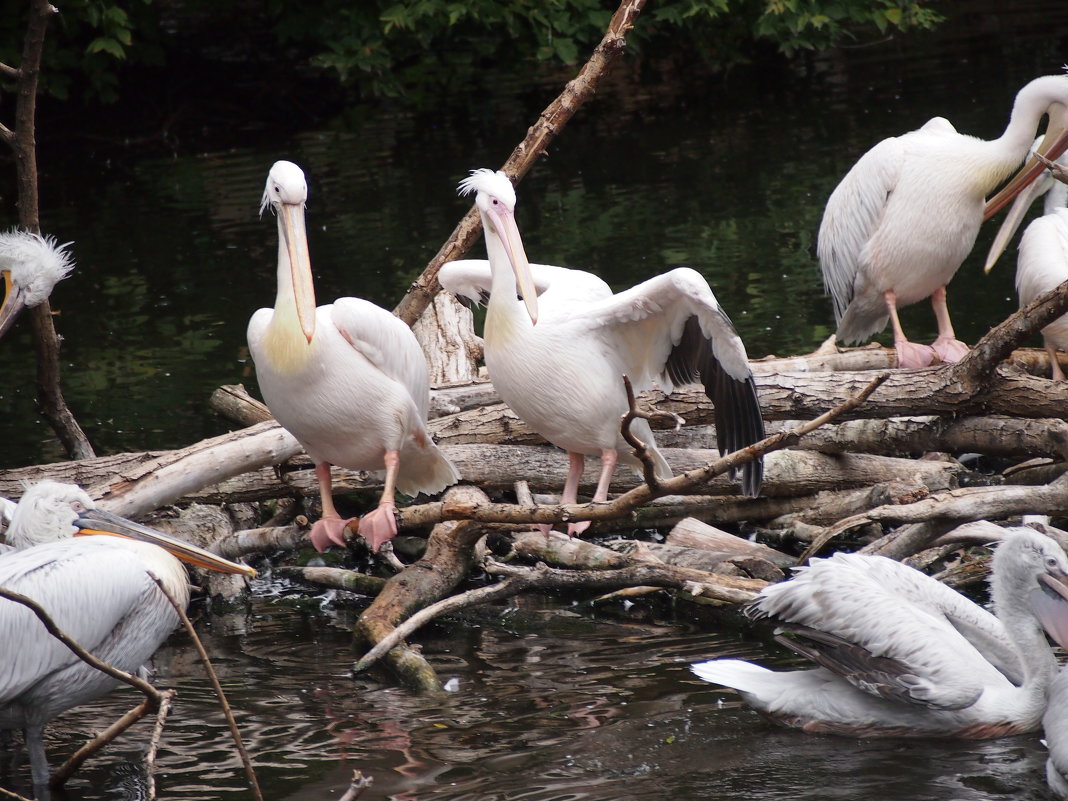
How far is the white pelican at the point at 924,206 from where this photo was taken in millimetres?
5555

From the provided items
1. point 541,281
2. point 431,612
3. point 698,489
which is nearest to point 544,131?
point 541,281

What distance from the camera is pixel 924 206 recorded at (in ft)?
18.5

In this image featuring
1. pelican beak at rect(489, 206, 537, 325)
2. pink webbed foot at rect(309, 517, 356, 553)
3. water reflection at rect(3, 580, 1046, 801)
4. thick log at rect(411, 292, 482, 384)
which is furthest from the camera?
thick log at rect(411, 292, 482, 384)

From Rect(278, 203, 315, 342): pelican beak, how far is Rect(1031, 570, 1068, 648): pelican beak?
2420 mm

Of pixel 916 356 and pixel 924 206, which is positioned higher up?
pixel 924 206

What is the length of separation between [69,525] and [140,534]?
20cm

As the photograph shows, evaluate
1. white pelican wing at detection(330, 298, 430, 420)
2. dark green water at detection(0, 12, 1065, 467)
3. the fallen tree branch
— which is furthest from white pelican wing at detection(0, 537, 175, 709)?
dark green water at detection(0, 12, 1065, 467)

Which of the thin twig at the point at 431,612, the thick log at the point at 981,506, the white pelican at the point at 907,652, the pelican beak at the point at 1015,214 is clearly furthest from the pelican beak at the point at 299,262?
the pelican beak at the point at 1015,214

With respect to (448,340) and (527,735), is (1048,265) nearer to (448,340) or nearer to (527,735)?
(448,340)

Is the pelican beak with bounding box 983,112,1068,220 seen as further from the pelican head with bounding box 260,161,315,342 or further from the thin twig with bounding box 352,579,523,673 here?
the pelican head with bounding box 260,161,315,342

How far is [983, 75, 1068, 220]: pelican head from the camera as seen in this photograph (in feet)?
18.1

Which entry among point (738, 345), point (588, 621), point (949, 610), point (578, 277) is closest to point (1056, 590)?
point (949, 610)

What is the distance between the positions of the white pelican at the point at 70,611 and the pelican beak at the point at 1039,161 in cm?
381

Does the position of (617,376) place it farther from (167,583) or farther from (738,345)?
(167,583)
